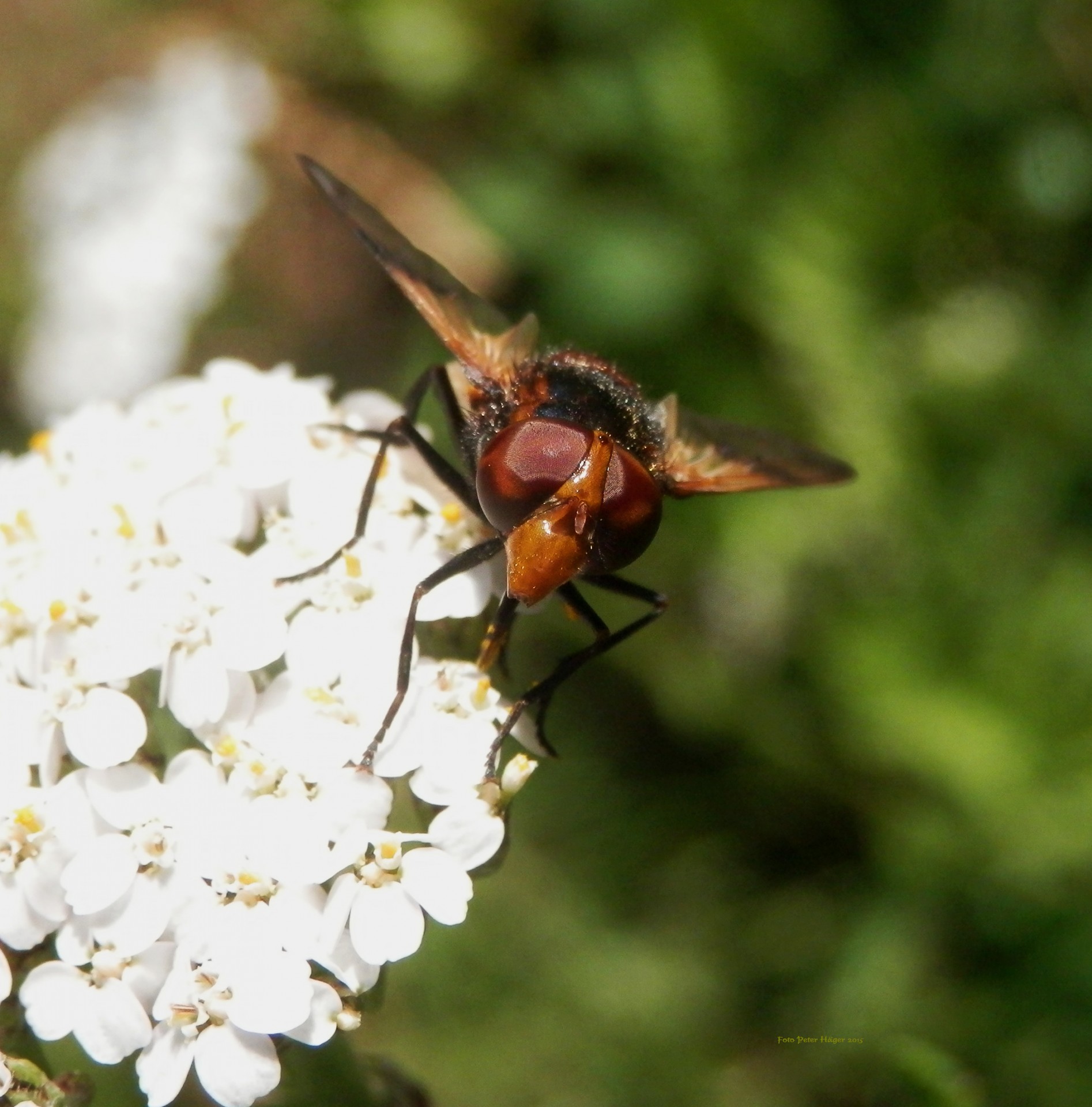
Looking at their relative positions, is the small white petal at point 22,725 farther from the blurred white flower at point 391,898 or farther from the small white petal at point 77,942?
the blurred white flower at point 391,898

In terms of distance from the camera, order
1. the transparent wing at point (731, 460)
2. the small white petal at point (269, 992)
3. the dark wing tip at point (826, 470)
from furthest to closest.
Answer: the dark wing tip at point (826, 470)
the transparent wing at point (731, 460)
the small white petal at point (269, 992)

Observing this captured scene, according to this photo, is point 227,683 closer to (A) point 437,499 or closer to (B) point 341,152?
(A) point 437,499

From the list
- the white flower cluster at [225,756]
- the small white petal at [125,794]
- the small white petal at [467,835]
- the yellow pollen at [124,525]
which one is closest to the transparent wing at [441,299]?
the white flower cluster at [225,756]

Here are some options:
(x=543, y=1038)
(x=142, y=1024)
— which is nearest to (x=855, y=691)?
(x=543, y=1038)

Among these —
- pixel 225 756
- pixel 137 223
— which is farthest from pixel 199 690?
pixel 137 223

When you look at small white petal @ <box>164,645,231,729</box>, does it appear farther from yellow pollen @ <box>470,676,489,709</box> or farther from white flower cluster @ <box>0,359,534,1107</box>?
yellow pollen @ <box>470,676,489,709</box>
